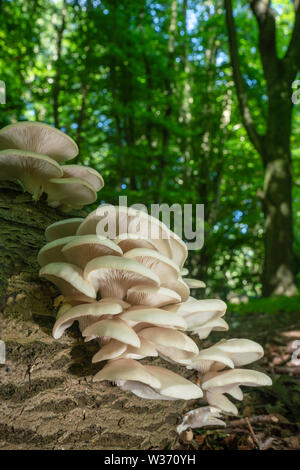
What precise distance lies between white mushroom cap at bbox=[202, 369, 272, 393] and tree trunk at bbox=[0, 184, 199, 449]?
0.25 metres

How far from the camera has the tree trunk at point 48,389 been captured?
1.31 metres

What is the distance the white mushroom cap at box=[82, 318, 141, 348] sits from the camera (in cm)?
117

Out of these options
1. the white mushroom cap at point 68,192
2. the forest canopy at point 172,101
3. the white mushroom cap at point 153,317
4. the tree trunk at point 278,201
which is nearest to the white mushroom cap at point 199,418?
the white mushroom cap at point 153,317

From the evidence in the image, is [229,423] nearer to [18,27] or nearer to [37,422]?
A: [37,422]

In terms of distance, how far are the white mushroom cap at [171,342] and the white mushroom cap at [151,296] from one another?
0.12 metres

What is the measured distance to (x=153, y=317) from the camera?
1.23 metres

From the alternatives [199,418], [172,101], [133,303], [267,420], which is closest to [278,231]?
[172,101]

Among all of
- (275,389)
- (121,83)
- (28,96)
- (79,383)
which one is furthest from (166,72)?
(79,383)

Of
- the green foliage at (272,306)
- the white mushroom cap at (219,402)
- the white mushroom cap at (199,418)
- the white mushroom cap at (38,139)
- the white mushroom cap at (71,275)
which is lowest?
the green foliage at (272,306)

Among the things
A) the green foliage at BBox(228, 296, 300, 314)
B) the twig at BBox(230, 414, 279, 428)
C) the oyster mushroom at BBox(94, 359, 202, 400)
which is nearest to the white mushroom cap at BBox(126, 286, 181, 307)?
the oyster mushroom at BBox(94, 359, 202, 400)

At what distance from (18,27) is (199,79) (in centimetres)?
605

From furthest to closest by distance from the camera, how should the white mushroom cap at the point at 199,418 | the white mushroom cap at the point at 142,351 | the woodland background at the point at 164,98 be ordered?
the woodland background at the point at 164,98
the white mushroom cap at the point at 199,418
the white mushroom cap at the point at 142,351

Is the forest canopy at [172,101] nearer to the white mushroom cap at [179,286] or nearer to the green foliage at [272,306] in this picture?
the green foliage at [272,306]

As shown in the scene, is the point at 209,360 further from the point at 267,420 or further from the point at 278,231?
the point at 278,231
